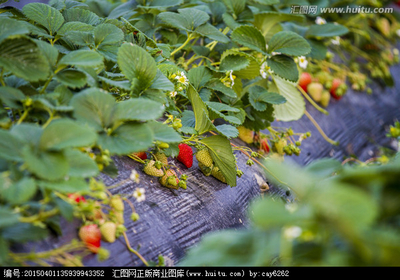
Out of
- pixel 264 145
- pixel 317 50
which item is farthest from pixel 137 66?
pixel 317 50

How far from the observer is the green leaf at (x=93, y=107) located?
0.57 meters

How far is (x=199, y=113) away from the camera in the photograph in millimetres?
796

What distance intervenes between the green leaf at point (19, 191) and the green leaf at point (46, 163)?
1cm

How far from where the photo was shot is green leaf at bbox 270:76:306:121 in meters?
1.18

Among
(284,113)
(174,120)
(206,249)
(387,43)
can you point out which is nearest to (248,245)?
(206,249)

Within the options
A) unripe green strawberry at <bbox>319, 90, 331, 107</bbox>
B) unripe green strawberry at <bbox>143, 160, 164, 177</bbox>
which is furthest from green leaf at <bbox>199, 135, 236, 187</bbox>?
unripe green strawberry at <bbox>319, 90, 331, 107</bbox>

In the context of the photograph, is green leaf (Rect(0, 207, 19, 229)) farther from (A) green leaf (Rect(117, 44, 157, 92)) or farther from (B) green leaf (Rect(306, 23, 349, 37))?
(B) green leaf (Rect(306, 23, 349, 37))

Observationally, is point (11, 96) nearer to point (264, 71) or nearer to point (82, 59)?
point (82, 59)

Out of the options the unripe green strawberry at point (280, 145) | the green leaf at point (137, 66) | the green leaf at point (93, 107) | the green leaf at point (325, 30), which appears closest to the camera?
the green leaf at point (93, 107)

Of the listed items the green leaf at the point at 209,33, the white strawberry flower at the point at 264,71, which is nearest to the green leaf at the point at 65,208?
the green leaf at the point at 209,33

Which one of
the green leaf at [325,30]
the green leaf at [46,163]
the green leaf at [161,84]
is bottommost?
the green leaf at [325,30]

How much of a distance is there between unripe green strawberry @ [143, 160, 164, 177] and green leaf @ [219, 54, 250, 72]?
1.04ft

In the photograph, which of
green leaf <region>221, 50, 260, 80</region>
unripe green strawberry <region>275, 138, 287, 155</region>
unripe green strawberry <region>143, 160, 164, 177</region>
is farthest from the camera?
unripe green strawberry <region>275, 138, 287, 155</region>

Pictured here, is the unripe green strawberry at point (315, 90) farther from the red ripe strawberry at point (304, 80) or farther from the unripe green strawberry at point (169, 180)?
the unripe green strawberry at point (169, 180)
